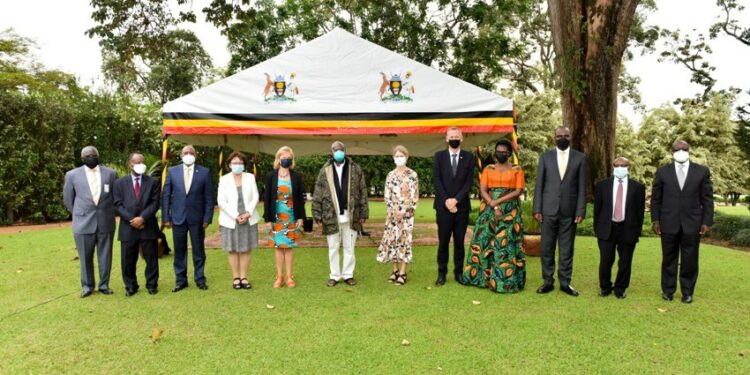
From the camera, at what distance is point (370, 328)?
13.8 feet

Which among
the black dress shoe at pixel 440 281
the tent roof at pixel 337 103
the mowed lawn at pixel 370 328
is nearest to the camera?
the mowed lawn at pixel 370 328

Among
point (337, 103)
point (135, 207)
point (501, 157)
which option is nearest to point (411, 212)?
point (501, 157)

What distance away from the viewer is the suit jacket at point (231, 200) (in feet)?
18.4

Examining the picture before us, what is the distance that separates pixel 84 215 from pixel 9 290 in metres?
1.42

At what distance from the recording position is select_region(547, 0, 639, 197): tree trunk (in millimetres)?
9352

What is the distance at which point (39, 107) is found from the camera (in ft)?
40.1

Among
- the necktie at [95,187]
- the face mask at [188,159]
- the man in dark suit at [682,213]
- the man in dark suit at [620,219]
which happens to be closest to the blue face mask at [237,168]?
the face mask at [188,159]

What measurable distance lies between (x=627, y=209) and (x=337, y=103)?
14.1 ft

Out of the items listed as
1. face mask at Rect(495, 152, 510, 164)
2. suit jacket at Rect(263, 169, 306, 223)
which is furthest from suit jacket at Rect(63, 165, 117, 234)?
face mask at Rect(495, 152, 510, 164)

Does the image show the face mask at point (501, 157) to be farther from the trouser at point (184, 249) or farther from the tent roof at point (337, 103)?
the trouser at point (184, 249)

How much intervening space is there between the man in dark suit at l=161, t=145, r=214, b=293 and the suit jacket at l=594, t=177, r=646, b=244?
14.6 feet

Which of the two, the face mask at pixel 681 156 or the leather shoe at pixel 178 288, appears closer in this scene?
the face mask at pixel 681 156

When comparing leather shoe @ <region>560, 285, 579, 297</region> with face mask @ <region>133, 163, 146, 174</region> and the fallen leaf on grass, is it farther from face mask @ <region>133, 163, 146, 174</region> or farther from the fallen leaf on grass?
face mask @ <region>133, 163, 146, 174</region>

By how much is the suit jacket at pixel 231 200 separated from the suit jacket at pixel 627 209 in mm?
3964
